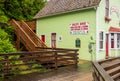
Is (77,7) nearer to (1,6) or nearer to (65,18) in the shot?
(65,18)

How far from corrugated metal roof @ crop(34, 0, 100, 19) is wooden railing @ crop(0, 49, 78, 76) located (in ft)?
15.4

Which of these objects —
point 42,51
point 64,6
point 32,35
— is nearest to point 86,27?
point 64,6

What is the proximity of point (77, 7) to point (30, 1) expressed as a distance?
8846 mm

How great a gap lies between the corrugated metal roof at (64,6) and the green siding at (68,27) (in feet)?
1.44

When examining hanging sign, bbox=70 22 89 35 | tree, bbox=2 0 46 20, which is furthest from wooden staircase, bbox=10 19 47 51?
tree, bbox=2 0 46 20

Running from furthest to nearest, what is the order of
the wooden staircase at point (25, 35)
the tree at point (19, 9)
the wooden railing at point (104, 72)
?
the tree at point (19, 9) → the wooden staircase at point (25, 35) → the wooden railing at point (104, 72)

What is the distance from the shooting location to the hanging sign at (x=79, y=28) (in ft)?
51.1

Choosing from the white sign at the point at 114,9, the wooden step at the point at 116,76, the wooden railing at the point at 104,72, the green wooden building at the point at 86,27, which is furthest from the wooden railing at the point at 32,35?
the wooden railing at the point at 104,72

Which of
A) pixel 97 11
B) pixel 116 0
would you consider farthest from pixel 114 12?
pixel 97 11

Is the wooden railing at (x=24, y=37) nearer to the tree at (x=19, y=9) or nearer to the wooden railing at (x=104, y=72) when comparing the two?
the tree at (x=19, y=9)

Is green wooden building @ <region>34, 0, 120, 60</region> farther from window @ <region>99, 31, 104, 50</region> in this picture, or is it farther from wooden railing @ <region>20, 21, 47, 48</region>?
wooden railing @ <region>20, 21, 47, 48</region>

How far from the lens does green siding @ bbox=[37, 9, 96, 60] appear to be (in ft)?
50.2

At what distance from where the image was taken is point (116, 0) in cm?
1792

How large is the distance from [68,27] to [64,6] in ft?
6.86
